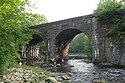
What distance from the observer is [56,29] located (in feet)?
103

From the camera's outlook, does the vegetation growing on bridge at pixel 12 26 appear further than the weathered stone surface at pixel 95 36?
No

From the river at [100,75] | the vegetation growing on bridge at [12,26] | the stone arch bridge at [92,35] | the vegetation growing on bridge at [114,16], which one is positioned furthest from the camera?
the stone arch bridge at [92,35]

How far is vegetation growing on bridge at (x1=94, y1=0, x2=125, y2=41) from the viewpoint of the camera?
21.5m

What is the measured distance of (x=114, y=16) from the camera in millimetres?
22891

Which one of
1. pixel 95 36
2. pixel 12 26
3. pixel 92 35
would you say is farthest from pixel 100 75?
pixel 92 35

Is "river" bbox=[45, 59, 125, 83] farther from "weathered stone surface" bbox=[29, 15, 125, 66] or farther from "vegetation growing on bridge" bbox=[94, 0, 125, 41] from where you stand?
"vegetation growing on bridge" bbox=[94, 0, 125, 41]

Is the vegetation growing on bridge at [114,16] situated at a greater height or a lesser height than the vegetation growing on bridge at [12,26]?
greater

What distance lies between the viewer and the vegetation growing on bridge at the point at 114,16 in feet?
70.5

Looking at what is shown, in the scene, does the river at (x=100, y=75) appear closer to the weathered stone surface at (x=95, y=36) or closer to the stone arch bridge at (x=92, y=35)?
the weathered stone surface at (x=95, y=36)

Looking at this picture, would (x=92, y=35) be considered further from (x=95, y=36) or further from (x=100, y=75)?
(x=100, y=75)

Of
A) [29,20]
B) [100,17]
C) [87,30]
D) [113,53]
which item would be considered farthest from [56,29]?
[29,20]

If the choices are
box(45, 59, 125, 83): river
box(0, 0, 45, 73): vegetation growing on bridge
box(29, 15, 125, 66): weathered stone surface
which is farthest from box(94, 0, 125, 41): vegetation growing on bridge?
box(0, 0, 45, 73): vegetation growing on bridge

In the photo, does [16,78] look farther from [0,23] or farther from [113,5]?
[113,5]

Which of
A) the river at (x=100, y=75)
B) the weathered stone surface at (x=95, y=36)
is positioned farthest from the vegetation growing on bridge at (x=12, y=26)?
the weathered stone surface at (x=95, y=36)
